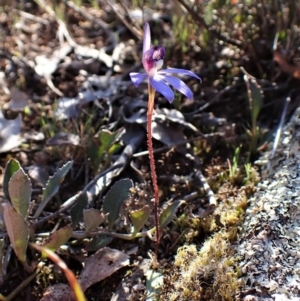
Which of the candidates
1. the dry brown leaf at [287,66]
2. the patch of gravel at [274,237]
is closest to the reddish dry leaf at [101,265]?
the patch of gravel at [274,237]

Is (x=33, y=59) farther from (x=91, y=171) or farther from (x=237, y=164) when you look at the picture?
(x=237, y=164)

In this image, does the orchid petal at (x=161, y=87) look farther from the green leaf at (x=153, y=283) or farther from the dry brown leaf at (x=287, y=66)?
the dry brown leaf at (x=287, y=66)

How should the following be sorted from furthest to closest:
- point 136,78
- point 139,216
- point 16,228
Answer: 1. point 139,216
2. point 16,228
3. point 136,78

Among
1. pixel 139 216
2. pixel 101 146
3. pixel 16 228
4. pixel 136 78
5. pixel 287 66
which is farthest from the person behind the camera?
pixel 287 66

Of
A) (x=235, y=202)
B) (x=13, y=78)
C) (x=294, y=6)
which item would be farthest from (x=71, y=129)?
(x=294, y=6)

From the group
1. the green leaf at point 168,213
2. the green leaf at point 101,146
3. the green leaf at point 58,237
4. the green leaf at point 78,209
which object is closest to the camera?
the green leaf at point 58,237

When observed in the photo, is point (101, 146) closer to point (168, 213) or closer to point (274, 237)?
point (168, 213)

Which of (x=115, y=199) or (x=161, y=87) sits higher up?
(x=161, y=87)

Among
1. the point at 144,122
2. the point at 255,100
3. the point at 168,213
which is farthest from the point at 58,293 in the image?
the point at 255,100
